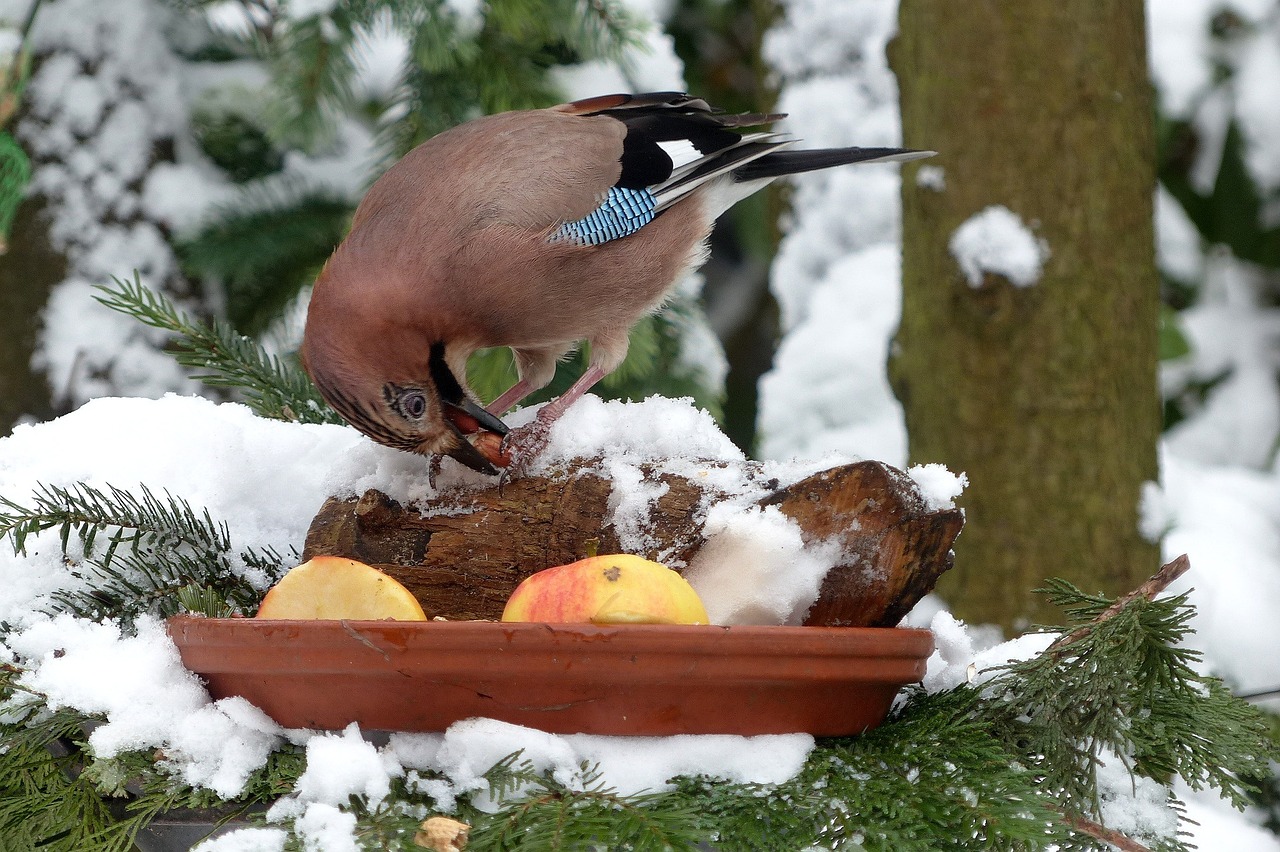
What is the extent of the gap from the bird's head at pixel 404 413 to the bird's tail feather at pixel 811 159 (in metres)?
0.99

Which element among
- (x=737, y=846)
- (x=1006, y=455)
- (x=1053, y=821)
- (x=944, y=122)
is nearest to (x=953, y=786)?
(x=1053, y=821)

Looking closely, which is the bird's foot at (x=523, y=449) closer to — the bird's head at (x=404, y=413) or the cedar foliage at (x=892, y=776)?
the bird's head at (x=404, y=413)

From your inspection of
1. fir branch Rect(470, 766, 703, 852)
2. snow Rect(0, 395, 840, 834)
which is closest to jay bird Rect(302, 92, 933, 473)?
snow Rect(0, 395, 840, 834)

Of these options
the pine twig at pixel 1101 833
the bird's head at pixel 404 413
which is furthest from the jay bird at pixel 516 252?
the pine twig at pixel 1101 833

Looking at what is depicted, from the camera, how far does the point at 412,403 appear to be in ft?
6.03

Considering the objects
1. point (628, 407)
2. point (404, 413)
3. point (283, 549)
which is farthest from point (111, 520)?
point (628, 407)

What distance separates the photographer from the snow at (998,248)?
2.90 m

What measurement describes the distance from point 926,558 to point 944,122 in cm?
189

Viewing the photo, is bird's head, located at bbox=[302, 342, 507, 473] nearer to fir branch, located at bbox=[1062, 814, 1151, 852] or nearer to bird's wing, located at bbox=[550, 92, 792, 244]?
bird's wing, located at bbox=[550, 92, 792, 244]

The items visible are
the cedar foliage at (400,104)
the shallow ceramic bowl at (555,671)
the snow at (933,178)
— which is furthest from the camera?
the snow at (933,178)

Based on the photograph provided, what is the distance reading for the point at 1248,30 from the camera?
4.60m

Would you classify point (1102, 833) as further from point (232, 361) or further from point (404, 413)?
point (232, 361)

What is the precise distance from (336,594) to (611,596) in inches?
12.1

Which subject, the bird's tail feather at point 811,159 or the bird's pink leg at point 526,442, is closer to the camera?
the bird's pink leg at point 526,442
